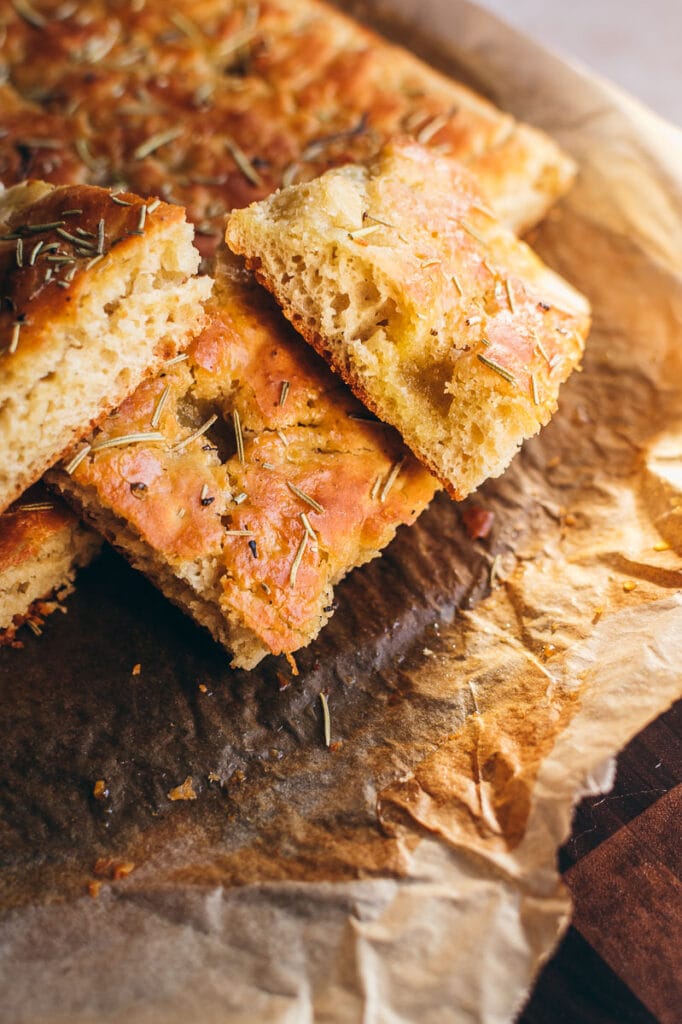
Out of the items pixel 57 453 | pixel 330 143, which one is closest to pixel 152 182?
pixel 330 143

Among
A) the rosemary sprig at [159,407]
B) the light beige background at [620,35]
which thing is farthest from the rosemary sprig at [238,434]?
the light beige background at [620,35]

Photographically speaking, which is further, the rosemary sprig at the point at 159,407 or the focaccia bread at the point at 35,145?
the focaccia bread at the point at 35,145

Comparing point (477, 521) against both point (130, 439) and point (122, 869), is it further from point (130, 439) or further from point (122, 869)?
point (122, 869)

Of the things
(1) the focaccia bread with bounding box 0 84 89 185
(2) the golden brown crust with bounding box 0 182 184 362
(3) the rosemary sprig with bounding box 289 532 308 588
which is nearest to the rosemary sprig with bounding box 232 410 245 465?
(3) the rosemary sprig with bounding box 289 532 308 588

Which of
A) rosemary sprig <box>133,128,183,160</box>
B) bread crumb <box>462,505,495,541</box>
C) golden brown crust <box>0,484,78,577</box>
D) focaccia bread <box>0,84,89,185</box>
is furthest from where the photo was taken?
rosemary sprig <box>133,128,183,160</box>

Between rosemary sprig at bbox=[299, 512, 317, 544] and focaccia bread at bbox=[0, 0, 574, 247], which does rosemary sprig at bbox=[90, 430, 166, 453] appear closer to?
rosemary sprig at bbox=[299, 512, 317, 544]

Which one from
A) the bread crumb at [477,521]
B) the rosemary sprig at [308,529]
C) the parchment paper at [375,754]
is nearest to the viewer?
the parchment paper at [375,754]

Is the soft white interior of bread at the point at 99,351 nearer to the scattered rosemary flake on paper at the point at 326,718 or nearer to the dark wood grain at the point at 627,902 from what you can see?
the scattered rosemary flake on paper at the point at 326,718

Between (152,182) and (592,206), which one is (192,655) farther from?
(592,206)
